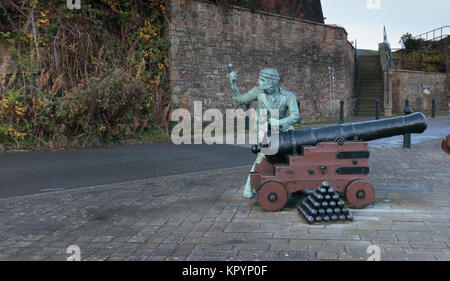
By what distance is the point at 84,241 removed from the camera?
12.5ft

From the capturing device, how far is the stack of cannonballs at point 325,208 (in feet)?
13.9

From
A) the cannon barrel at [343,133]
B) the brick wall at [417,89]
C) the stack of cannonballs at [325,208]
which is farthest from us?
the brick wall at [417,89]

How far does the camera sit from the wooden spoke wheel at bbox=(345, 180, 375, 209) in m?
4.71

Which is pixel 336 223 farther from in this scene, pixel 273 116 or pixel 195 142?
pixel 195 142

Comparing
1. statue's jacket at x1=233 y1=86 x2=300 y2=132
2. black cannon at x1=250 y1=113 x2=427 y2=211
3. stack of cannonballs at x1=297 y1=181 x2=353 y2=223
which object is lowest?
stack of cannonballs at x1=297 y1=181 x2=353 y2=223

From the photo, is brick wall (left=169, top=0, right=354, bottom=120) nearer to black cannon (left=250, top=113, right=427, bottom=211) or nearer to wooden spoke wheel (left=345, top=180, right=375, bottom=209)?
black cannon (left=250, top=113, right=427, bottom=211)

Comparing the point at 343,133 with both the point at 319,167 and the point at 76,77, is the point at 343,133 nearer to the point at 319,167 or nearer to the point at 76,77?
the point at 319,167

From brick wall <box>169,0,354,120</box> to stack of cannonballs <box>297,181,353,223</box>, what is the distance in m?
10.0

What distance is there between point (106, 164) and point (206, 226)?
4.64 m

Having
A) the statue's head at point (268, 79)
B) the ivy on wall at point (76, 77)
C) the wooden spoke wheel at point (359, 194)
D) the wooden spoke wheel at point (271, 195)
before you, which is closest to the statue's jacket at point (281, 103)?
→ the statue's head at point (268, 79)

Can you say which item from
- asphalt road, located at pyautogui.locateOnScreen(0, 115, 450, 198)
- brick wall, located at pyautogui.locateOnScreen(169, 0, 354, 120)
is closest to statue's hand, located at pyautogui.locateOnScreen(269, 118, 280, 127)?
asphalt road, located at pyautogui.locateOnScreen(0, 115, 450, 198)

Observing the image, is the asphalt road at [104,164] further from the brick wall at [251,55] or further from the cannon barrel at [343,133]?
the brick wall at [251,55]

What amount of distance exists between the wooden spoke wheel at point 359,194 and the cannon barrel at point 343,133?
546 mm

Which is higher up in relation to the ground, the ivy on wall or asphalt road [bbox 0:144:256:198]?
the ivy on wall
